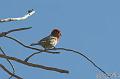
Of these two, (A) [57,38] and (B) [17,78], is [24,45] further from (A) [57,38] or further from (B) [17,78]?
(A) [57,38]

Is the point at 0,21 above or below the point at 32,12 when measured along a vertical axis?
below

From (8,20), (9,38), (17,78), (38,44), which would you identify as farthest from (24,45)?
(38,44)

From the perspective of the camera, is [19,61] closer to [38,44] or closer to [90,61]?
[90,61]

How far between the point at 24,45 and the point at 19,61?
41 centimetres

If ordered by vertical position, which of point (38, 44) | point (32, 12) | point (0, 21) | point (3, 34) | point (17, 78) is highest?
point (38, 44)

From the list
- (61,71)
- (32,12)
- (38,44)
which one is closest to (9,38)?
(61,71)

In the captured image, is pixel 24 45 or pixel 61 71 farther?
pixel 24 45

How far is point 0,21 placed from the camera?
85.6 inches

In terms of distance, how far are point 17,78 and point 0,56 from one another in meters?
0.17

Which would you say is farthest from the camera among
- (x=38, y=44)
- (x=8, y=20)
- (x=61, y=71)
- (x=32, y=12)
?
(x=38, y=44)

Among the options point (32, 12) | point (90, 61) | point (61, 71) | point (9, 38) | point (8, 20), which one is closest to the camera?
point (61, 71)

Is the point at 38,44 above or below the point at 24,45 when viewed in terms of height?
above

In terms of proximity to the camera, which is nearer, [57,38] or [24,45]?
[24,45]

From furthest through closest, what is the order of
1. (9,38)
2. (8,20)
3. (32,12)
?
(32,12), (8,20), (9,38)
